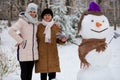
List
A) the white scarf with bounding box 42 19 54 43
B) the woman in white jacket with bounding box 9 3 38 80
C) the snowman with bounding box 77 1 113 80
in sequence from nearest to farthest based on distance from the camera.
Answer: the snowman with bounding box 77 1 113 80 → the woman in white jacket with bounding box 9 3 38 80 → the white scarf with bounding box 42 19 54 43

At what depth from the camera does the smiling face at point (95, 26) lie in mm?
5273

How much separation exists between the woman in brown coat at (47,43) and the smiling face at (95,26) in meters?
0.57

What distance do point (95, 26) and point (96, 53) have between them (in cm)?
46

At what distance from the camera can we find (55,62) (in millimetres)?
5770

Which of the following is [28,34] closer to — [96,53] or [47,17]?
[47,17]

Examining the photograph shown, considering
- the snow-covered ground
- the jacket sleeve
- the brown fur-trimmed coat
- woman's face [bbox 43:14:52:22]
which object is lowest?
the snow-covered ground

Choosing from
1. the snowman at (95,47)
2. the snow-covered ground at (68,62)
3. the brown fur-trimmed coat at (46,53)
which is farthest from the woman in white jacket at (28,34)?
the snow-covered ground at (68,62)

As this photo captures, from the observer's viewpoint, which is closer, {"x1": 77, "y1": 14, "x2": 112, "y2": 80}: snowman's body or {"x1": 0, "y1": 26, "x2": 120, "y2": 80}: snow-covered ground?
{"x1": 77, "y1": 14, "x2": 112, "y2": 80}: snowman's body

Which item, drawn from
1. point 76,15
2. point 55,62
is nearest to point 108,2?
point 76,15

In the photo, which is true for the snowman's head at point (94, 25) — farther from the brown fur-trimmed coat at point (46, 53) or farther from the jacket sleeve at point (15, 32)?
the jacket sleeve at point (15, 32)

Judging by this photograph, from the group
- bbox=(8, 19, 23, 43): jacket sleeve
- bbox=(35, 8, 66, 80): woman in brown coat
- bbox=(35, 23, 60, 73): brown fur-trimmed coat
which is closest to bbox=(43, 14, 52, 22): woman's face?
bbox=(35, 8, 66, 80): woman in brown coat

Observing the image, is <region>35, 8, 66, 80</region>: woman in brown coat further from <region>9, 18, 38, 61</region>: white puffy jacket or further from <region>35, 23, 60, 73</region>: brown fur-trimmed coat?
<region>9, 18, 38, 61</region>: white puffy jacket

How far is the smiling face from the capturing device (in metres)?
5.27

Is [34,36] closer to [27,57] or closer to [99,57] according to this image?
[27,57]
